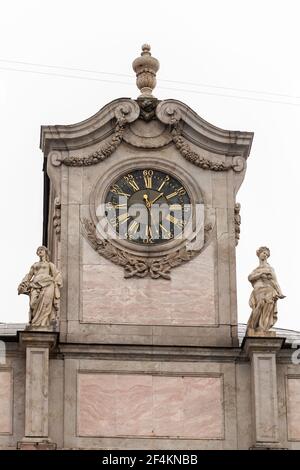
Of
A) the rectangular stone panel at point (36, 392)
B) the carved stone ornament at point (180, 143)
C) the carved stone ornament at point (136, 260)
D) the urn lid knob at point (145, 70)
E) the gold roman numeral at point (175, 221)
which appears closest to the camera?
Answer: the rectangular stone panel at point (36, 392)

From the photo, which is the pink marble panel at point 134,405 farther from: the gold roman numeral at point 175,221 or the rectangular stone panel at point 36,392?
the gold roman numeral at point 175,221

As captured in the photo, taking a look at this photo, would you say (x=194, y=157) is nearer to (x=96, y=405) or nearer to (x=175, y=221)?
(x=175, y=221)

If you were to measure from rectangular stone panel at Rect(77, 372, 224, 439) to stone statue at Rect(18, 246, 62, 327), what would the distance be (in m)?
1.31

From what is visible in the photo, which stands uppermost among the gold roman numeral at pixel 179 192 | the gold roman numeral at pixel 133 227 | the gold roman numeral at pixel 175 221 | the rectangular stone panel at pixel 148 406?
the gold roman numeral at pixel 179 192

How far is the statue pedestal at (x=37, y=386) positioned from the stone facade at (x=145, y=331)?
19 millimetres

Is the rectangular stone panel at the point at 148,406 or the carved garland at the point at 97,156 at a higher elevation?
the carved garland at the point at 97,156

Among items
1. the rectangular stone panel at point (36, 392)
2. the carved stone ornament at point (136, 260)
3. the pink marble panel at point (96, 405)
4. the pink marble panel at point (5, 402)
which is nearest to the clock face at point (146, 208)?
the carved stone ornament at point (136, 260)

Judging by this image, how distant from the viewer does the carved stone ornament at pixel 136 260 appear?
4853 cm

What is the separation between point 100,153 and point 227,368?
16.4 ft

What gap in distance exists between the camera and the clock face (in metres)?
48.9

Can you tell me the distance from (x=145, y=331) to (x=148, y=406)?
5.02 feet

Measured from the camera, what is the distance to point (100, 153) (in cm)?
4934

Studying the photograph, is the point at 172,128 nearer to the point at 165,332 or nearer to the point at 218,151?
the point at 218,151
